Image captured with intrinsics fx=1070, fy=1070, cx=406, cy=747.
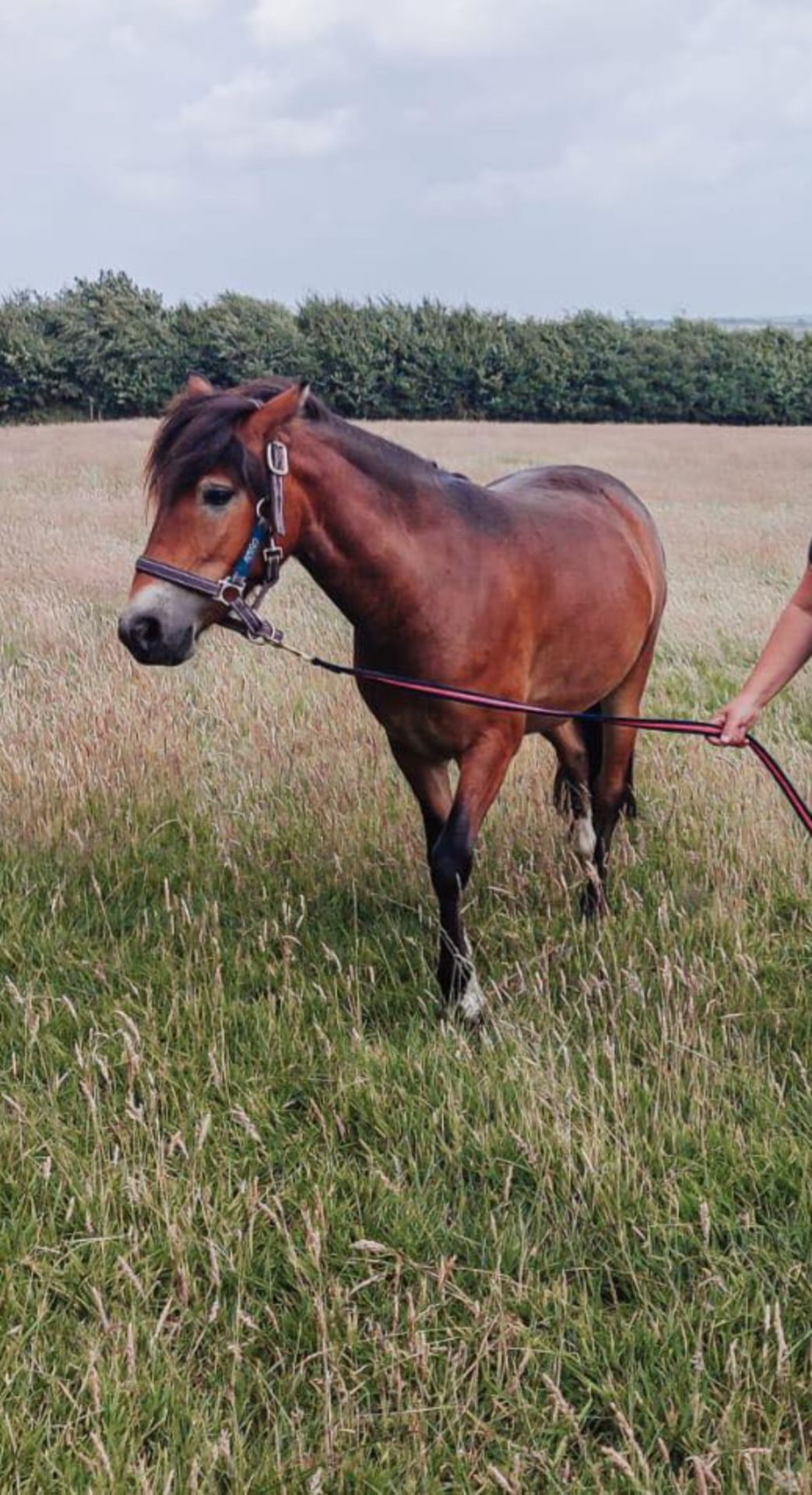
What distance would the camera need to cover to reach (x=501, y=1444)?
79.3 inches

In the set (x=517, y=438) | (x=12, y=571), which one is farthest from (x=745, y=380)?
(x=12, y=571)

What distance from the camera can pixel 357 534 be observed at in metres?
3.27

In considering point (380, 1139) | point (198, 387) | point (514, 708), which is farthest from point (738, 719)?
point (198, 387)

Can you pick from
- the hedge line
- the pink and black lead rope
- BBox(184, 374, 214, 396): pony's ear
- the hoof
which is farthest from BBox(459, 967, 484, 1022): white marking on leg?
the hedge line

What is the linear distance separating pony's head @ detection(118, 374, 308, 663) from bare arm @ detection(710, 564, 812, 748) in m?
1.47

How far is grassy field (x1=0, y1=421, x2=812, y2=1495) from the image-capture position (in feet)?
6.58

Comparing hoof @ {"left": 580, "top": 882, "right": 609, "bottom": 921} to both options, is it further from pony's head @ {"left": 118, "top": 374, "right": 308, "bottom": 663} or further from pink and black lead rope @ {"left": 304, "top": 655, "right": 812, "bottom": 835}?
pony's head @ {"left": 118, "top": 374, "right": 308, "bottom": 663}

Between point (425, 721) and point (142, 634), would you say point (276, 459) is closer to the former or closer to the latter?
point (142, 634)

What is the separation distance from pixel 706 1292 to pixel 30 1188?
1582mm

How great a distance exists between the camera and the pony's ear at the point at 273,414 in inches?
117

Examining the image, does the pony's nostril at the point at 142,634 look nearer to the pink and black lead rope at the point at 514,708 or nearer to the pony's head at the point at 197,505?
the pony's head at the point at 197,505

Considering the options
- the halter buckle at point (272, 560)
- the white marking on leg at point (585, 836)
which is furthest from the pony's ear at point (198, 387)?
the white marking on leg at point (585, 836)

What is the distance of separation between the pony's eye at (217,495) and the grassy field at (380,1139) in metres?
1.45

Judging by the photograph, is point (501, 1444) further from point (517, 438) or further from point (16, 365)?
point (16, 365)
